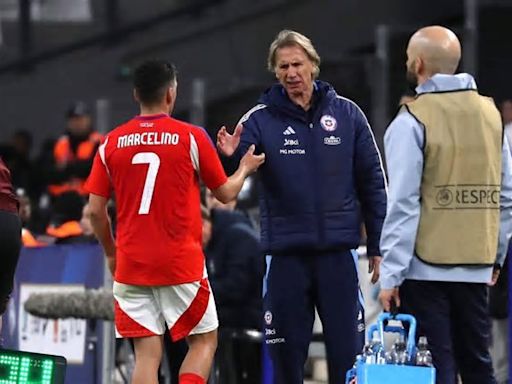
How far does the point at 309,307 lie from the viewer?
9039 millimetres

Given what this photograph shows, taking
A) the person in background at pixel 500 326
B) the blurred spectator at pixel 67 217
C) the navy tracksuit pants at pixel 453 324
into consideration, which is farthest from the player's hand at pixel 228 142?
the blurred spectator at pixel 67 217

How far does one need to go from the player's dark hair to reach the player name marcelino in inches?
8.6

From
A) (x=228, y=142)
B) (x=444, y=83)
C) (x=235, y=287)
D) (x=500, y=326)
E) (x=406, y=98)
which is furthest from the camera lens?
(x=406, y=98)

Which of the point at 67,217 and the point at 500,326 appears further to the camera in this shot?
the point at 67,217

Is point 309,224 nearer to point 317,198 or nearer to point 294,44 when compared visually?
point 317,198

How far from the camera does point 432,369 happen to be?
25.3 ft

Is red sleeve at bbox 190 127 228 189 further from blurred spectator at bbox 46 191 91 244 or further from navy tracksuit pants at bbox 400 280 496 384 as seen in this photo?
blurred spectator at bbox 46 191 91 244

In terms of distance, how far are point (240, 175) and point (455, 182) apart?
4.05ft

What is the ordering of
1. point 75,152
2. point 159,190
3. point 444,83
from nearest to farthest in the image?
1. point 444,83
2. point 159,190
3. point 75,152

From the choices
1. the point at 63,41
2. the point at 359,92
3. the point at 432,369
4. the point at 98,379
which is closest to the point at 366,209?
the point at 432,369

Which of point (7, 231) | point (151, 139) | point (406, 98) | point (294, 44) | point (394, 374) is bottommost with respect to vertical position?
point (394, 374)

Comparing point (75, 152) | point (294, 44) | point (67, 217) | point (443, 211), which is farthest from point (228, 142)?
point (75, 152)

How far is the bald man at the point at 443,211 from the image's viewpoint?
818cm

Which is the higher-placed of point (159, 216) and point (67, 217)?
point (67, 217)
